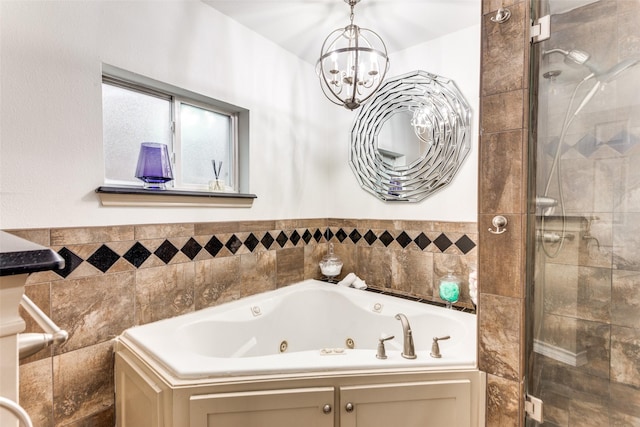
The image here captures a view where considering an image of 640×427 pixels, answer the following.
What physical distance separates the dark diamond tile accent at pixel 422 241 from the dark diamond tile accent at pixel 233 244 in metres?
1.27

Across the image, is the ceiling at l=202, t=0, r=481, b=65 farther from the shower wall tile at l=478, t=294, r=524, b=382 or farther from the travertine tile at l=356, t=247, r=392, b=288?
the shower wall tile at l=478, t=294, r=524, b=382

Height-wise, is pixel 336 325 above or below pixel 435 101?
below

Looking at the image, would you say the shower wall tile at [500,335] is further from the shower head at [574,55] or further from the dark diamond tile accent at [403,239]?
the dark diamond tile accent at [403,239]

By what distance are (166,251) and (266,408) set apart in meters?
0.99

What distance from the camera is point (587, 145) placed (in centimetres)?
115

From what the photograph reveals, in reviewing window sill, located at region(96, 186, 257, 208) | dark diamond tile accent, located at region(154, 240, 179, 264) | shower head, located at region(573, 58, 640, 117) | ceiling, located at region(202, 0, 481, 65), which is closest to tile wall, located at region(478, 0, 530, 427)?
shower head, located at region(573, 58, 640, 117)

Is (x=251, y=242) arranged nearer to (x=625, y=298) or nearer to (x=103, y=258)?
(x=103, y=258)

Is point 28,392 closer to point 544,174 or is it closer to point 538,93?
point 544,174

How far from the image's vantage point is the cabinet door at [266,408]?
1.15 meters

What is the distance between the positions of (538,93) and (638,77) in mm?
284

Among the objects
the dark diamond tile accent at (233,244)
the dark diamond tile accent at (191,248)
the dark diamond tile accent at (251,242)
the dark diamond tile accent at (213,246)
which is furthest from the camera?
the dark diamond tile accent at (251,242)

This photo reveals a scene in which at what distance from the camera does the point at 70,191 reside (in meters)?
1.38

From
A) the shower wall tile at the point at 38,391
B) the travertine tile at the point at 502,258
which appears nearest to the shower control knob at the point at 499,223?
the travertine tile at the point at 502,258

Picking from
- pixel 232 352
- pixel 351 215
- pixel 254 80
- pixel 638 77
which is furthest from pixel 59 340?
pixel 351 215
